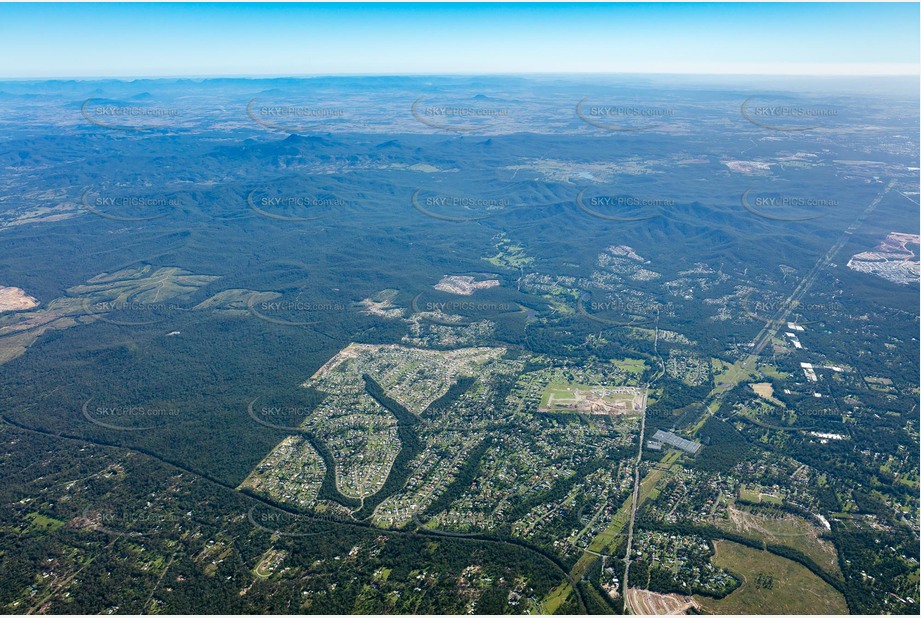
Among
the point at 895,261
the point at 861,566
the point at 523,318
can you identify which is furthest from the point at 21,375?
the point at 895,261

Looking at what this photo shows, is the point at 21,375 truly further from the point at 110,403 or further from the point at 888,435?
the point at 888,435

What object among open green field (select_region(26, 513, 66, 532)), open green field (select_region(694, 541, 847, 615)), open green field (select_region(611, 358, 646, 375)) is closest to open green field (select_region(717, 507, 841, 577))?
open green field (select_region(694, 541, 847, 615))

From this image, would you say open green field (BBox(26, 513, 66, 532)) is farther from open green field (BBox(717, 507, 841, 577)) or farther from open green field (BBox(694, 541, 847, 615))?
open green field (BBox(717, 507, 841, 577))

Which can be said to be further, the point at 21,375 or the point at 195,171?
the point at 195,171

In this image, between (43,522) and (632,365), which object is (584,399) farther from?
(43,522)

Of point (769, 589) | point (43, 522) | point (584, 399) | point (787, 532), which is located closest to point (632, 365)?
point (584, 399)
